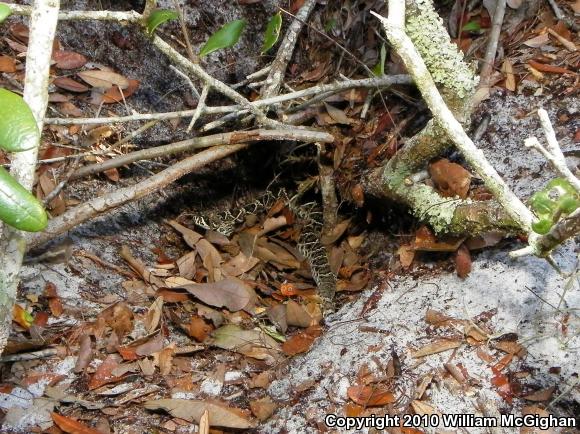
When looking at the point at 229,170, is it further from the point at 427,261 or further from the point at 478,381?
the point at 478,381

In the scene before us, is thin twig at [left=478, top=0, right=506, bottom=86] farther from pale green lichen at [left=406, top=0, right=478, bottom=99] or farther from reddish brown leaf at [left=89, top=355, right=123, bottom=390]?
reddish brown leaf at [left=89, top=355, right=123, bottom=390]

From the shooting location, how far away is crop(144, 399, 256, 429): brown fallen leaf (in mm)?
2365

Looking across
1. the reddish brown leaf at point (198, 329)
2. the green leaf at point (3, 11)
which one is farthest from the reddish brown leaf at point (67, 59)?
the green leaf at point (3, 11)

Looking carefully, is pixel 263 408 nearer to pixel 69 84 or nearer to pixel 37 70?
pixel 37 70

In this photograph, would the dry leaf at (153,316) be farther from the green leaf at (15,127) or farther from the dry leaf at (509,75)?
the dry leaf at (509,75)

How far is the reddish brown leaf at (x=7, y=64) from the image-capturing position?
10.9ft

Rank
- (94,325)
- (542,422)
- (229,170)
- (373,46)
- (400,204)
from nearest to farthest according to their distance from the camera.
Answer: (542,422), (94,325), (400,204), (373,46), (229,170)

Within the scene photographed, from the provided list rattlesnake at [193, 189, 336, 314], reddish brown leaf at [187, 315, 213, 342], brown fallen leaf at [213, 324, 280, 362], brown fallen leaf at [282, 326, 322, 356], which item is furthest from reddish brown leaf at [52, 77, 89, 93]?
brown fallen leaf at [282, 326, 322, 356]

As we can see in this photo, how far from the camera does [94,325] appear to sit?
8.78 feet

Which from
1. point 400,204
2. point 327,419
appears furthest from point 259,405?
point 400,204

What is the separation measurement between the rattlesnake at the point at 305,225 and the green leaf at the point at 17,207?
2.30m

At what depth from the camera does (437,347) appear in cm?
238

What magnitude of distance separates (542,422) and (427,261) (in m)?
1.02

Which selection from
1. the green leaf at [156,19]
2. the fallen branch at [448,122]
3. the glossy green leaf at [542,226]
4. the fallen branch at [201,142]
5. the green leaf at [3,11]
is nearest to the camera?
the green leaf at [3,11]
